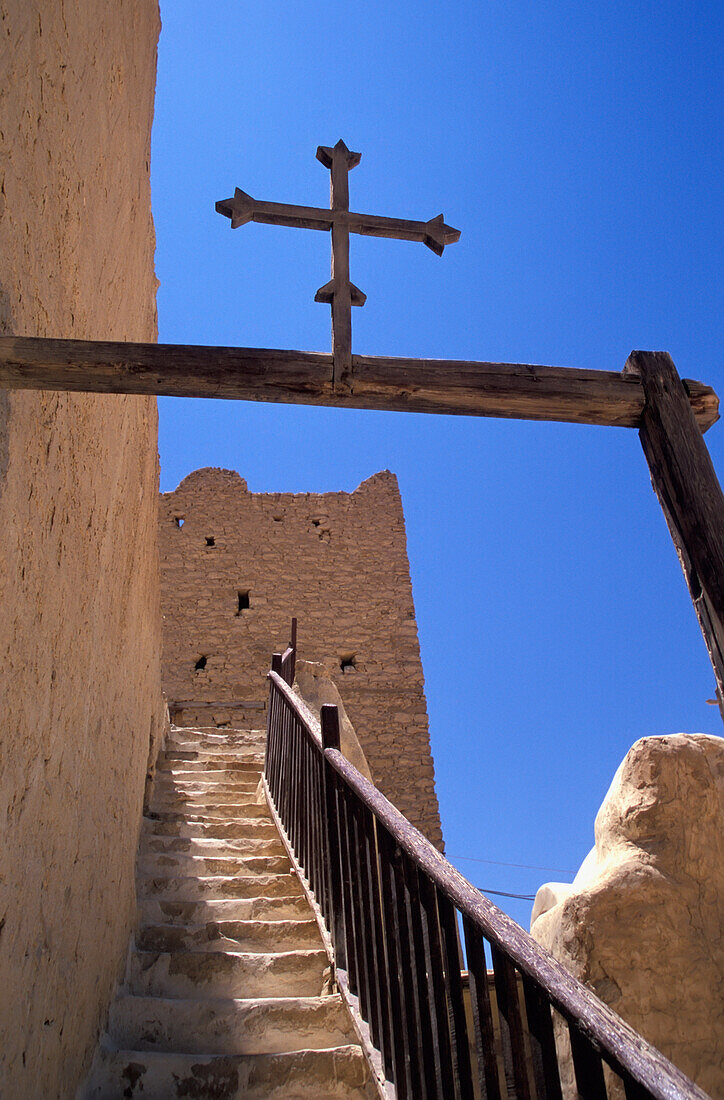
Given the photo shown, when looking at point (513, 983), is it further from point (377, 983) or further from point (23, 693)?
point (23, 693)

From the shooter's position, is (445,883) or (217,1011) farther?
(217,1011)

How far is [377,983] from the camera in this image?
8.14ft

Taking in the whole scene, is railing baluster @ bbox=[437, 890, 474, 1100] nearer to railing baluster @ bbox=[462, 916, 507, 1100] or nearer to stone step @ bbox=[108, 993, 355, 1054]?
railing baluster @ bbox=[462, 916, 507, 1100]

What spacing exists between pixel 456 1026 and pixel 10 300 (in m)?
2.05

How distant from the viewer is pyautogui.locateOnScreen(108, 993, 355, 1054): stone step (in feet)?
9.62

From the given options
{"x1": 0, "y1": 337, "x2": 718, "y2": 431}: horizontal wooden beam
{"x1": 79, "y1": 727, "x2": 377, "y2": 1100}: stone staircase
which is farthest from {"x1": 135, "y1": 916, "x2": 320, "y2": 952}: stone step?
{"x1": 0, "y1": 337, "x2": 718, "y2": 431}: horizontal wooden beam

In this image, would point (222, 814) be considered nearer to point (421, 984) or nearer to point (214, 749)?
point (214, 749)

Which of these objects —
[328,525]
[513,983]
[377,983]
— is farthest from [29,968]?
[328,525]

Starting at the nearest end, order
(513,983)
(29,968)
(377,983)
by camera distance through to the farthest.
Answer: (513,983)
(29,968)
(377,983)

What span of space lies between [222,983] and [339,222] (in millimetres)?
3105

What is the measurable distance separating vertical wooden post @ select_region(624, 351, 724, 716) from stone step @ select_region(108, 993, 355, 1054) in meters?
1.93

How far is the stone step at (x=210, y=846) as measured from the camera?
4.36m

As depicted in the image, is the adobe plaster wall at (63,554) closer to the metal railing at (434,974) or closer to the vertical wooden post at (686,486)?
the metal railing at (434,974)

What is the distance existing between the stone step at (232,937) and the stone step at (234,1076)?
29.5 inches
